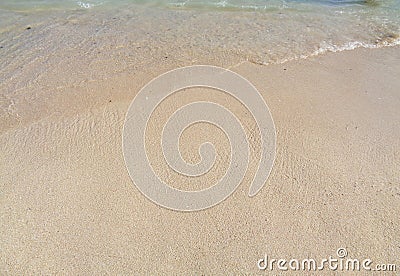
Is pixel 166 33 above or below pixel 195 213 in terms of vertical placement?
above

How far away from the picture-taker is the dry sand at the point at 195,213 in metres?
2.88

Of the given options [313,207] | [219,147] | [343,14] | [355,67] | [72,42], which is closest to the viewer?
[313,207]

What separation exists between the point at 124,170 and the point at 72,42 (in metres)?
3.10

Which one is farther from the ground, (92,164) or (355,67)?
(355,67)

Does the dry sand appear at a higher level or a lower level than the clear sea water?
lower

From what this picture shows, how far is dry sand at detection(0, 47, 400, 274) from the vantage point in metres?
2.88

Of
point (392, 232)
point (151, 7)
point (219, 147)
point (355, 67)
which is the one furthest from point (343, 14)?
point (392, 232)

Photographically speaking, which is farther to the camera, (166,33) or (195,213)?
(166,33)

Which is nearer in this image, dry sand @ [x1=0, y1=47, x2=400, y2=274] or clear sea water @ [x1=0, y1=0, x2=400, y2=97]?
dry sand @ [x1=0, y1=47, x2=400, y2=274]

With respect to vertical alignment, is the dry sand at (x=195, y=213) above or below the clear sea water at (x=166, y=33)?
below

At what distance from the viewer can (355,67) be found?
16.9 feet

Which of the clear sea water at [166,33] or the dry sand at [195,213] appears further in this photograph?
the clear sea water at [166,33]

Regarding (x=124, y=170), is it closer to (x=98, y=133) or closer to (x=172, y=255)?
(x=98, y=133)

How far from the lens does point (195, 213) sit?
3170 millimetres
